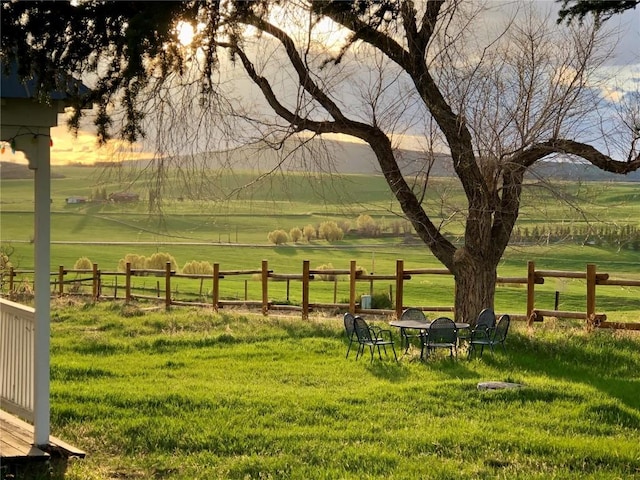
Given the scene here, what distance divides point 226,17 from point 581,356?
860 centimetres

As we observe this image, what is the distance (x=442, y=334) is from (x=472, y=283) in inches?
108

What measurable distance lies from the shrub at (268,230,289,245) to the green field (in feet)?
1.82

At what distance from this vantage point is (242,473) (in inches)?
252

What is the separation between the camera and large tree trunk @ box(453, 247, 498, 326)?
1408 centimetres

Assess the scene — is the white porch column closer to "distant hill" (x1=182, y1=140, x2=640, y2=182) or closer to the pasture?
the pasture

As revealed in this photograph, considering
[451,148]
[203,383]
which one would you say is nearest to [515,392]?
[203,383]

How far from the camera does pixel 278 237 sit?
6388cm

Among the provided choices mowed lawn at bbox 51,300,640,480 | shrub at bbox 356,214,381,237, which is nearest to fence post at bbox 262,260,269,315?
mowed lawn at bbox 51,300,640,480

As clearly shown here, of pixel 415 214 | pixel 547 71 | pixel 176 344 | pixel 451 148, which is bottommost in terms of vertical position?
pixel 176 344

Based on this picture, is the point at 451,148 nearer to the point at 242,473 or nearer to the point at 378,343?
the point at 378,343

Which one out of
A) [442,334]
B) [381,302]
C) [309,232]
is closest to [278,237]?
[309,232]

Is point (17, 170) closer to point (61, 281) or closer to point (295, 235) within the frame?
point (61, 281)

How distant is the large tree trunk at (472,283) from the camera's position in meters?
14.1

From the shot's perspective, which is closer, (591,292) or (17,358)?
(17,358)
